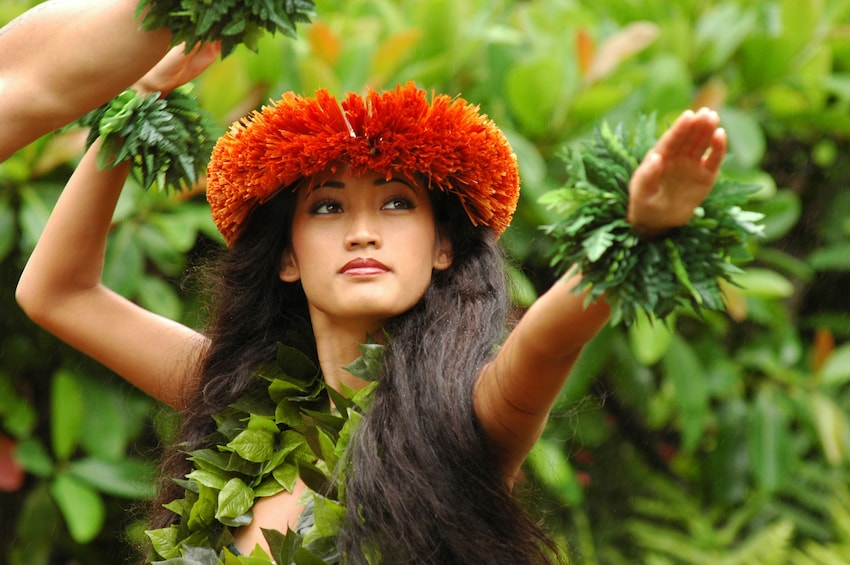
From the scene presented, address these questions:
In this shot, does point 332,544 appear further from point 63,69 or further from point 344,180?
point 63,69

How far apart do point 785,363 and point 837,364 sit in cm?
17

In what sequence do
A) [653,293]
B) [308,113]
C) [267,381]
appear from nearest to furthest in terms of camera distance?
[653,293] < [308,113] < [267,381]

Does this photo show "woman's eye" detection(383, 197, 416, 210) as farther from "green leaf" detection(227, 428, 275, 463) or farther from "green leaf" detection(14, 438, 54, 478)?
"green leaf" detection(14, 438, 54, 478)

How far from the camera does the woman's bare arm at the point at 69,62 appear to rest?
1.48 metres

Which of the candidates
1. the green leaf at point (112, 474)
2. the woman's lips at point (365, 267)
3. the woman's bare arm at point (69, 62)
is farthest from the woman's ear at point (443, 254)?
the green leaf at point (112, 474)

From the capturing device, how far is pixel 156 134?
1.89 metres

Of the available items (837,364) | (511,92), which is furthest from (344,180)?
(837,364)

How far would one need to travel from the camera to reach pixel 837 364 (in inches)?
146

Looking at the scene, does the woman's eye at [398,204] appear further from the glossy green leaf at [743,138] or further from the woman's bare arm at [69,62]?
the glossy green leaf at [743,138]

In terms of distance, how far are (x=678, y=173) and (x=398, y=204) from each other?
0.66 metres

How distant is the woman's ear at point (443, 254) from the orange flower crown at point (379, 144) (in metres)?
0.09

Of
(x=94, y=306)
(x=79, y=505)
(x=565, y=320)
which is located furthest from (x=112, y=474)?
(x=565, y=320)

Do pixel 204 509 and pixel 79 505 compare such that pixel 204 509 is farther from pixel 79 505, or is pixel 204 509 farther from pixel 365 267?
pixel 79 505

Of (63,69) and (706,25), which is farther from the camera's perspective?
(706,25)
